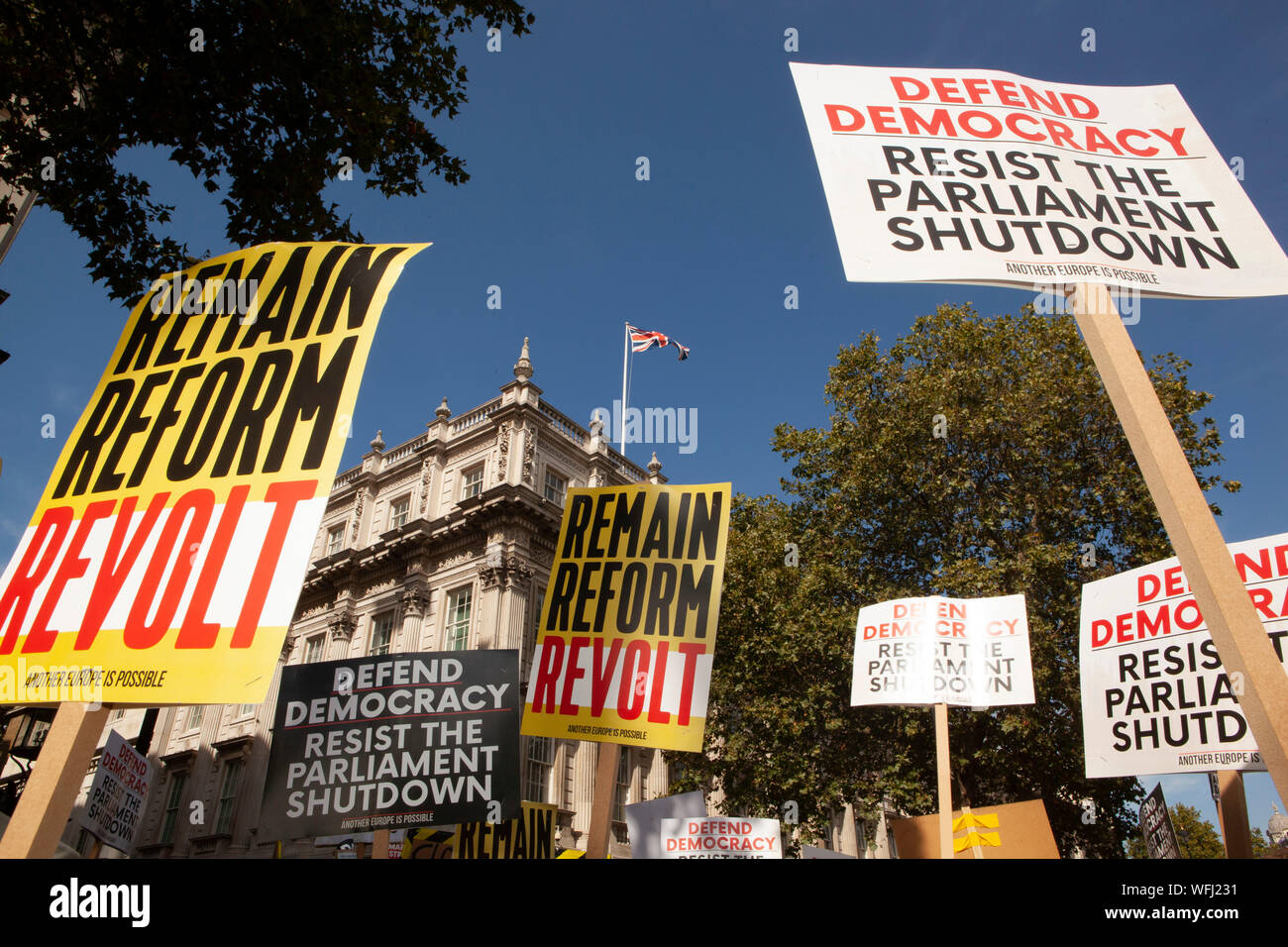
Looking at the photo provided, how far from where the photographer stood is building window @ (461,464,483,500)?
96.3 ft

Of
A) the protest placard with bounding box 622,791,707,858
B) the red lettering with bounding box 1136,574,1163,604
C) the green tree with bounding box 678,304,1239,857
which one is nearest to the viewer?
the red lettering with bounding box 1136,574,1163,604

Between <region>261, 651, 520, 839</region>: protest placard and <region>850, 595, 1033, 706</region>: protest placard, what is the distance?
15.5 ft

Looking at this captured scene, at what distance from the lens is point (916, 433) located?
2084cm

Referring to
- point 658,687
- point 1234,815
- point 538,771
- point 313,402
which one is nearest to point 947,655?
point 1234,815

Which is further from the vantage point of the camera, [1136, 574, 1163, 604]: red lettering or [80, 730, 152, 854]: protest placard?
[80, 730, 152, 854]: protest placard

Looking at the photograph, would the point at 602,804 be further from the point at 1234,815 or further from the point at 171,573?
the point at 171,573

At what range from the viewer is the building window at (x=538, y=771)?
908 inches

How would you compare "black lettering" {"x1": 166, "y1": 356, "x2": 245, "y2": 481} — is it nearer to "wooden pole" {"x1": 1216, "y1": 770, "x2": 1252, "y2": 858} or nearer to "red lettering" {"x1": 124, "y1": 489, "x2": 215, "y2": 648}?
"red lettering" {"x1": 124, "y1": 489, "x2": 215, "y2": 648}

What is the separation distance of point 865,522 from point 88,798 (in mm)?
18599

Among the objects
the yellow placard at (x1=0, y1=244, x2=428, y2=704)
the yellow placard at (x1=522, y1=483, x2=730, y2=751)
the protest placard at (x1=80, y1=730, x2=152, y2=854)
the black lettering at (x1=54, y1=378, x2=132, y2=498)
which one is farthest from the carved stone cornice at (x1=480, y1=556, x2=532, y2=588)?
the black lettering at (x1=54, y1=378, x2=132, y2=498)

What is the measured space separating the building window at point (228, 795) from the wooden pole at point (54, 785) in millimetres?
30470

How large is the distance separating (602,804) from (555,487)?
921 inches

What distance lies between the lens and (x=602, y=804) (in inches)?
257
